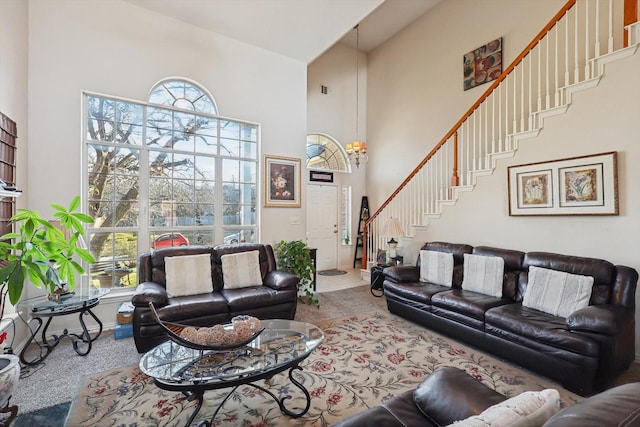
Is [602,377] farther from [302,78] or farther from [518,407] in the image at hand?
[302,78]

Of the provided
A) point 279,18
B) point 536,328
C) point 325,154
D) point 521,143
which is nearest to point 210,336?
point 536,328

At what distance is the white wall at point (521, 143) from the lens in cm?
277

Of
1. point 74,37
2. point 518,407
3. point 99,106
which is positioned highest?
point 74,37

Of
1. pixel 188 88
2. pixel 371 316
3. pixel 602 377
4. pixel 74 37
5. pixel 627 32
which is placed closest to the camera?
pixel 602 377

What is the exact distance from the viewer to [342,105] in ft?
24.0

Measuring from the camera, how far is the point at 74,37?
134 inches

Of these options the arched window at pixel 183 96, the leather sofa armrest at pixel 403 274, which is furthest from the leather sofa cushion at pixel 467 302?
the arched window at pixel 183 96

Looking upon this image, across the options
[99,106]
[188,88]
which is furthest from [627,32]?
[99,106]

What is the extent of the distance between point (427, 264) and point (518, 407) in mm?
3141

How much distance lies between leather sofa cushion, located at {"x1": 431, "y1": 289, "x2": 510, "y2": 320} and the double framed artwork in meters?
1.21

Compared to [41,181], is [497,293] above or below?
below

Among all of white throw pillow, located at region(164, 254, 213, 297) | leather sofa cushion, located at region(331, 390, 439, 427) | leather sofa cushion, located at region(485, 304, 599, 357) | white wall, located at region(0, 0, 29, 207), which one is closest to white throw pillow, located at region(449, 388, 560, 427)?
leather sofa cushion, located at region(331, 390, 439, 427)

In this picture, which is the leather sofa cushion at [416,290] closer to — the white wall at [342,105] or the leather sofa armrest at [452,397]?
the leather sofa armrest at [452,397]

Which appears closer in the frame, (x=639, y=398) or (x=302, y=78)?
(x=639, y=398)
